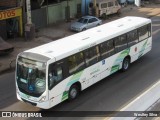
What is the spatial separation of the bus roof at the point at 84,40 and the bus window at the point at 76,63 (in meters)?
0.25

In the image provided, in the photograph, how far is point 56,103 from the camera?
16391 mm

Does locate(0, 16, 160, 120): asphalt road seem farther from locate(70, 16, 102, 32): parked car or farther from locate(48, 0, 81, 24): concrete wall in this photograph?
locate(48, 0, 81, 24): concrete wall

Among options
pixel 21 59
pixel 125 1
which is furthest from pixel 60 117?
pixel 125 1

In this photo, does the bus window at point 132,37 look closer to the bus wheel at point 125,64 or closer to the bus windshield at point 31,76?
the bus wheel at point 125,64

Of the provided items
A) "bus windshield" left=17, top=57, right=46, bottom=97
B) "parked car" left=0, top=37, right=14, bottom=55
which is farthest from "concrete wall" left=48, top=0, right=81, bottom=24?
"bus windshield" left=17, top=57, right=46, bottom=97

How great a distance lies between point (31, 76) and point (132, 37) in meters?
8.02

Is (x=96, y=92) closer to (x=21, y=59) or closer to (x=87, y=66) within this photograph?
(x=87, y=66)

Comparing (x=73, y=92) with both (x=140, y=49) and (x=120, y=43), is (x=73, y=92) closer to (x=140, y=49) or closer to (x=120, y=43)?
(x=120, y=43)

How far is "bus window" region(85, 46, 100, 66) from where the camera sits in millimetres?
18159

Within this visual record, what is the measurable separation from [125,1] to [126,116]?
3224 centimetres

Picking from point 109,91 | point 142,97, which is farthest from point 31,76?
point 142,97

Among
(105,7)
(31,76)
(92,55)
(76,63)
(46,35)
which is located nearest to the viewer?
(31,76)

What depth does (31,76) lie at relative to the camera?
1606cm

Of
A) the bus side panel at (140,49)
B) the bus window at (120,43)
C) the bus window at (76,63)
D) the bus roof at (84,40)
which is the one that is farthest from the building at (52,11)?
the bus window at (76,63)
